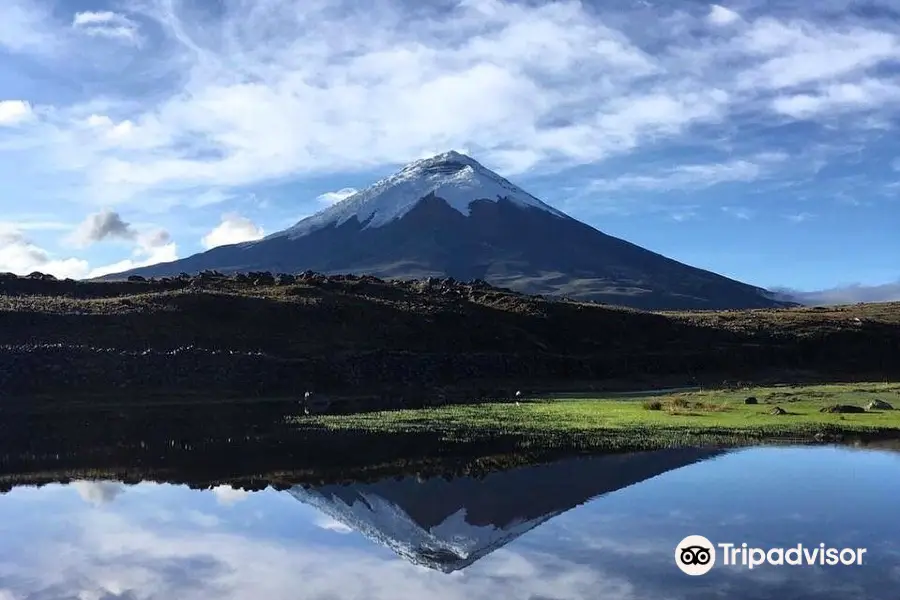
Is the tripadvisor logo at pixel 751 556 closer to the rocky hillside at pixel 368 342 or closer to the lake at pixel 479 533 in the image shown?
the lake at pixel 479 533

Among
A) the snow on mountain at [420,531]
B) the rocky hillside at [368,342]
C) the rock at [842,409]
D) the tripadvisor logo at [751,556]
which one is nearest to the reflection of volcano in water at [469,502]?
the snow on mountain at [420,531]

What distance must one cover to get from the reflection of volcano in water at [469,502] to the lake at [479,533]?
0.07 m

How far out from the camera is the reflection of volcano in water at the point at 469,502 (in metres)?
18.0

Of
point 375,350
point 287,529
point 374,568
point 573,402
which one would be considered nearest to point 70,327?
point 375,350

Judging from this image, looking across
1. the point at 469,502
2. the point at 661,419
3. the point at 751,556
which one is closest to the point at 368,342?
the point at 661,419

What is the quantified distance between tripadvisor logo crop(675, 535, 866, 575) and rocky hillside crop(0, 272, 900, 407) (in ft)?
120

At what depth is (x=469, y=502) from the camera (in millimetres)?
21891

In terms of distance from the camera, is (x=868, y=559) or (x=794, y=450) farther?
(x=794, y=450)

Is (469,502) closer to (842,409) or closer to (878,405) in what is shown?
(842,409)

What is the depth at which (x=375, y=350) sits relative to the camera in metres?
65.8

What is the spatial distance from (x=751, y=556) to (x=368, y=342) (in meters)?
54.7

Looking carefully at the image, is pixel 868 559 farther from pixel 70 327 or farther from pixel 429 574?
pixel 70 327

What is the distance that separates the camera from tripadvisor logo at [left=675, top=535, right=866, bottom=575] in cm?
1530

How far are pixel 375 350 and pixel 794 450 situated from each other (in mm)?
41643
